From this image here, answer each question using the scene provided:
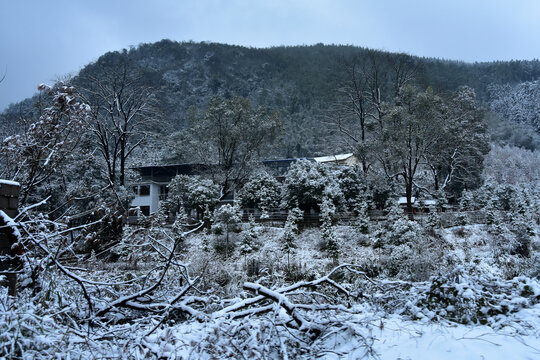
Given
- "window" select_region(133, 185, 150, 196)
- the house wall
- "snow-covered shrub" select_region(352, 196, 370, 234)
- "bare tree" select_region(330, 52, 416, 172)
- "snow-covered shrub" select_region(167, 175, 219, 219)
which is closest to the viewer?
"snow-covered shrub" select_region(352, 196, 370, 234)

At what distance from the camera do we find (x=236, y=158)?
65.0 ft

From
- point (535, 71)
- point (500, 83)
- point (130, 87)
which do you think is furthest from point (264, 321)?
point (535, 71)

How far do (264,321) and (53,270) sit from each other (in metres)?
1.52

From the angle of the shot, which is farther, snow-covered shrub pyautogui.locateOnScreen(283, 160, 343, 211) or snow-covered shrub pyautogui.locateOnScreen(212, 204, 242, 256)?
snow-covered shrub pyautogui.locateOnScreen(283, 160, 343, 211)

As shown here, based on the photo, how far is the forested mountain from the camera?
41781 millimetres

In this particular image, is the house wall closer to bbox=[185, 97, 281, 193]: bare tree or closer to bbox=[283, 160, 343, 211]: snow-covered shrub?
bbox=[185, 97, 281, 193]: bare tree

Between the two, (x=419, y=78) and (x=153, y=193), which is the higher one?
(x=419, y=78)

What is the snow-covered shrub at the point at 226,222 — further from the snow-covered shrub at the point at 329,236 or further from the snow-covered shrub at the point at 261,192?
the snow-covered shrub at the point at 329,236

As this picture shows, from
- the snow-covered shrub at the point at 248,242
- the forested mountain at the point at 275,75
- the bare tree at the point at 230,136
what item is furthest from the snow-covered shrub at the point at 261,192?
the forested mountain at the point at 275,75

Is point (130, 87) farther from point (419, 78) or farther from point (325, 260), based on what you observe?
point (419, 78)

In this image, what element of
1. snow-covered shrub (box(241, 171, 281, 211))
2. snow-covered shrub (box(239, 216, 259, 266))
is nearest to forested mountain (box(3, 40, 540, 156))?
snow-covered shrub (box(241, 171, 281, 211))

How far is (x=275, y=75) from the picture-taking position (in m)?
59.2

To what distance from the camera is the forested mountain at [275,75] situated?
41781 millimetres

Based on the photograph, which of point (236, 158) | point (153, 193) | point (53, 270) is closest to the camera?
point (53, 270)
